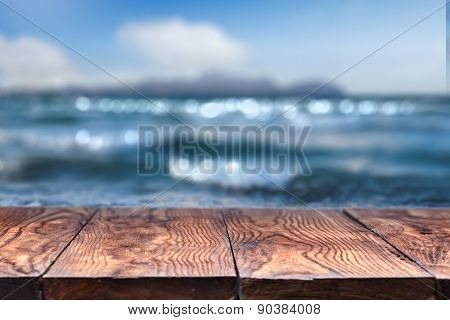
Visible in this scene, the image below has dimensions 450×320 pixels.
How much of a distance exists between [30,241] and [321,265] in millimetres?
721

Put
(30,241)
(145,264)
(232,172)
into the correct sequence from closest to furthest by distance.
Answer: (145,264) < (30,241) < (232,172)

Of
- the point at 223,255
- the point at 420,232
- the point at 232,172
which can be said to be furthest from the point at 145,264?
the point at 232,172

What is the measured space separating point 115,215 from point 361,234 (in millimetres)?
750

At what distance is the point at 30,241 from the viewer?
1476 mm

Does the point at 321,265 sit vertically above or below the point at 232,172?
below

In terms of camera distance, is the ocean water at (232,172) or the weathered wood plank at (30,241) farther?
the ocean water at (232,172)

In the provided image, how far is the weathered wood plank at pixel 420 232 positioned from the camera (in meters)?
1.27

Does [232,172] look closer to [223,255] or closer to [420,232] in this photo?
[420,232]

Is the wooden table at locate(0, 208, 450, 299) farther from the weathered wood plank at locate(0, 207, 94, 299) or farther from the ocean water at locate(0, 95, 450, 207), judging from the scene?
the ocean water at locate(0, 95, 450, 207)

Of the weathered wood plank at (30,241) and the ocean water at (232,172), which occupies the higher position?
the ocean water at (232,172)

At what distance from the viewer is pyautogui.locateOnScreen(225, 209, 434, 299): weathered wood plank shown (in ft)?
3.88

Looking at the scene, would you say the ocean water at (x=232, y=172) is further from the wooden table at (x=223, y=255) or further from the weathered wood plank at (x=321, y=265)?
the weathered wood plank at (x=321, y=265)

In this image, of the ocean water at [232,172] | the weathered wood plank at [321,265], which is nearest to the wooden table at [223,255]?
the weathered wood plank at [321,265]

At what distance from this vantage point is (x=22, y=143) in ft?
32.7
